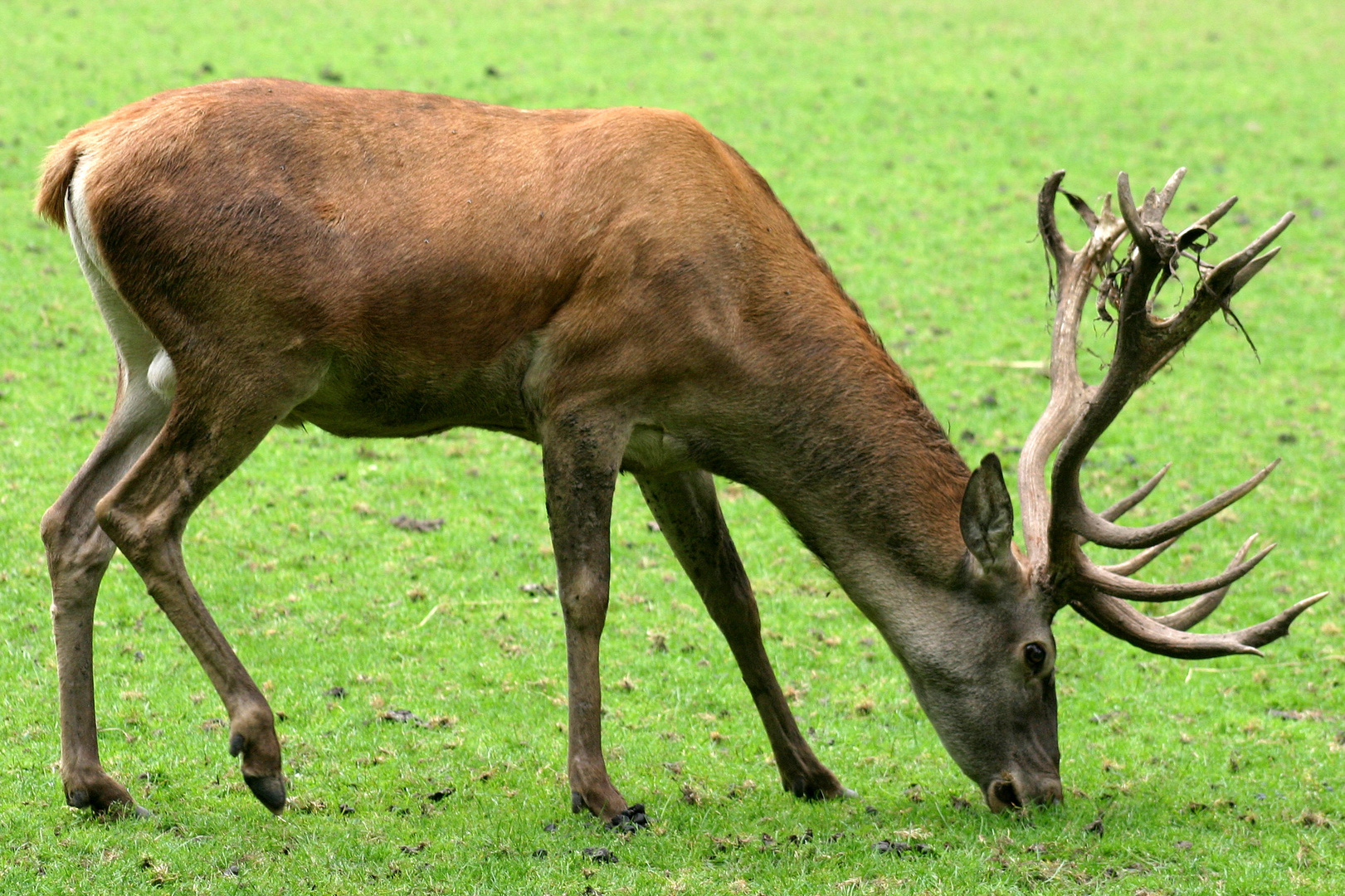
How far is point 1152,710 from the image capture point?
292 inches

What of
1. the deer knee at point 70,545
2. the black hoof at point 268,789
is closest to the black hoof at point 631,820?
the black hoof at point 268,789

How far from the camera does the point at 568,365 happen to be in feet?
18.7

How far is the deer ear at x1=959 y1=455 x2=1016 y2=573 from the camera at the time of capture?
18.1 ft

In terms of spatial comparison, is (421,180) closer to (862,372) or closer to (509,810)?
(862,372)

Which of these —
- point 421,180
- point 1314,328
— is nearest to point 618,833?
point 421,180

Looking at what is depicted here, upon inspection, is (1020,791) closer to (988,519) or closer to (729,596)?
(988,519)

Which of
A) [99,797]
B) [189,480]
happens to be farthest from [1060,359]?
[99,797]

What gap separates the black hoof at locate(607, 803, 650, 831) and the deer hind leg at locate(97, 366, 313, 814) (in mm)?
1204

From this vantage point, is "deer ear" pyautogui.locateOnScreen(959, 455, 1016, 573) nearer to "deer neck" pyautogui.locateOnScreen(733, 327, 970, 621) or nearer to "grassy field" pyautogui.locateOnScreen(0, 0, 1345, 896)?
"deer neck" pyautogui.locateOnScreen(733, 327, 970, 621)

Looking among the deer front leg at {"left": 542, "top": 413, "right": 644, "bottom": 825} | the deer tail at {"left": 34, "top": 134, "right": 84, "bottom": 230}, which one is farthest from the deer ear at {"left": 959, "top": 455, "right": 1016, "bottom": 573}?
the deer tail at {"left": 34, "top": 134, "right": 84, "bottom": 230}

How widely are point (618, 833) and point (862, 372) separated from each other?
1956mm

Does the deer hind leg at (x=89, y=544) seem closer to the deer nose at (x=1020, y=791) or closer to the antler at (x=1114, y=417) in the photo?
the deer nose at (x=1020, y=791)

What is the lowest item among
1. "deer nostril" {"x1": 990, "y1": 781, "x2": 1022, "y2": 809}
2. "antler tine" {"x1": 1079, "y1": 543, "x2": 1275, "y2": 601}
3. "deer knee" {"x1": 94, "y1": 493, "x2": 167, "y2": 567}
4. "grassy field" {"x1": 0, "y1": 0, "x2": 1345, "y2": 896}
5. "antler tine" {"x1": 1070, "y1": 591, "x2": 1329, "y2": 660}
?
"grassy field" {"x1": 0, "y1": 0, "x2": 1345, "y2": 896}

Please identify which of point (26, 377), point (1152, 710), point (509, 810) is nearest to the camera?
point (509, 810)
